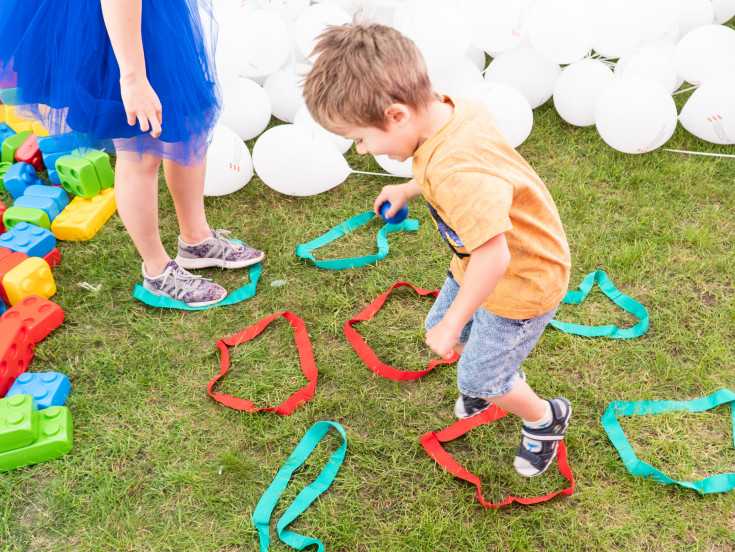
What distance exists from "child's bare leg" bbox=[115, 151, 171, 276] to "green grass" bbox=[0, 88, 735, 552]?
1.18 feet

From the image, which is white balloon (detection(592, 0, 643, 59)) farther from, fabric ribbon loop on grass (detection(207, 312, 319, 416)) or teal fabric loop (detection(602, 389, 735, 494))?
fabric ribbon loop on grass (detection(207, 312, 319, 416))

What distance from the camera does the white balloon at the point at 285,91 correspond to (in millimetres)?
3037

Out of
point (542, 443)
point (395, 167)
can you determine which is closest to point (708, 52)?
point (395, 167)

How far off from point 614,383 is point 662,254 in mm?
717

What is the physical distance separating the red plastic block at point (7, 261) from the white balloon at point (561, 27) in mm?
2392

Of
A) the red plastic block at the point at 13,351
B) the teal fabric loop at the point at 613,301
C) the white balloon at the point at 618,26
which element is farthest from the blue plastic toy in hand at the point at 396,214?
the white balloon at the point at 618,26

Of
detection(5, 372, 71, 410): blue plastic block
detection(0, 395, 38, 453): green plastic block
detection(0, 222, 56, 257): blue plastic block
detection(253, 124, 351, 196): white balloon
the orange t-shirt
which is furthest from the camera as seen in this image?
detection(253, 124, 351, 196): white balloon

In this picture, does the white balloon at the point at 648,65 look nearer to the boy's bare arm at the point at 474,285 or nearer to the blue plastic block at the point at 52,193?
the boy's bare arm at the point at 474,285

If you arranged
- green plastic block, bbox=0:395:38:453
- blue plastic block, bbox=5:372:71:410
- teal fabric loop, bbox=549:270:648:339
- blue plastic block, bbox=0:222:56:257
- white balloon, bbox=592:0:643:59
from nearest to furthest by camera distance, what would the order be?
green plastic block, bbox=0:395:38:453 → blue plastic block, bbox=5:372:71:410 → teal fabric loop, bbox=549:270:648:339 → blue plastic block, bbox=0:222:56:257 → white balloon, bbox=592:0:643:59

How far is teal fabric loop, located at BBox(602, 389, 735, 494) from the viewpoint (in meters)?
1.77

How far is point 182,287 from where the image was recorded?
2369mm

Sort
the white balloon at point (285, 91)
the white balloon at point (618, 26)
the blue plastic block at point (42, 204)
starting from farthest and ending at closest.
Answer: the white balloon at point (285, 91), the white balloon at point (618, 26), the blue plastic block at point (42, 204)

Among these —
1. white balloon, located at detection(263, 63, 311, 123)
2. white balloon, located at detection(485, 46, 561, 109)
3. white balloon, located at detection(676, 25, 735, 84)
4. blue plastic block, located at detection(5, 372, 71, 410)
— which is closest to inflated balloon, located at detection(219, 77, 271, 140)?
white balloon, located at detection(263, 63, 311, 123)

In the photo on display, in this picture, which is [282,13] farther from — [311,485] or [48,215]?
[311,485]
